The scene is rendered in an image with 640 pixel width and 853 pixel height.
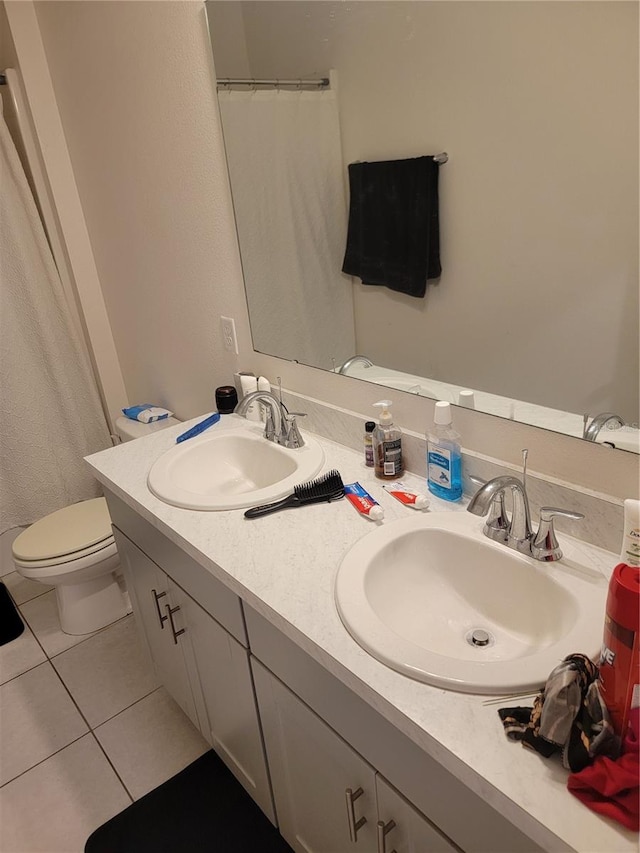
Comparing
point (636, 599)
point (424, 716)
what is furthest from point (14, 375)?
point (636, 599)

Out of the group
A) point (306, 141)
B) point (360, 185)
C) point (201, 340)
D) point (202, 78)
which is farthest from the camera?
point (201, 340)

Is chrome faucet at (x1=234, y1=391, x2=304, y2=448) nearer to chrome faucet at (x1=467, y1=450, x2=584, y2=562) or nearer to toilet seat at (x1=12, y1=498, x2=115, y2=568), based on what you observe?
chrome faucet at (x1=467, y1=450, x2=584, y2=562)

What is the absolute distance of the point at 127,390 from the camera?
2570mm

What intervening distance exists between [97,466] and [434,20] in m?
1.23

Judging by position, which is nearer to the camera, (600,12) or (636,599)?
(636,599)

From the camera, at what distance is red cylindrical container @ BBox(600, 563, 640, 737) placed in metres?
0.60

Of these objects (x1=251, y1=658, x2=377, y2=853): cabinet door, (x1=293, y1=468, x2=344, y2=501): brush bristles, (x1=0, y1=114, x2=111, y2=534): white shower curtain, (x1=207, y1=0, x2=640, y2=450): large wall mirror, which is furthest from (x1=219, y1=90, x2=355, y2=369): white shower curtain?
(x1=0, y1=114, x2=111, y2=534): white shower curtain

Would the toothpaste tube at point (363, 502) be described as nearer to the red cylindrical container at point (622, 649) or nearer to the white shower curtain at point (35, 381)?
the red cylindrical container at point (622, 649)

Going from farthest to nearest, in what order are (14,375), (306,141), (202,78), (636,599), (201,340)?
(14,375) < (201,340) < (202,78) < (306,141) < (636,599)

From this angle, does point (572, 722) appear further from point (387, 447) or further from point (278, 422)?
point (278, 422)

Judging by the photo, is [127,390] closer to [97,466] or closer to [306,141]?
[97,466]

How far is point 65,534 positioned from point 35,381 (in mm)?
705

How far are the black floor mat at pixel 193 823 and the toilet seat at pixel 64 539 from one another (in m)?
0.77

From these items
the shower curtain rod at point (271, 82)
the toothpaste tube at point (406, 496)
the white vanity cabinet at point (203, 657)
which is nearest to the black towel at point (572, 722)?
the toothpaste tube at point (406, 496)
